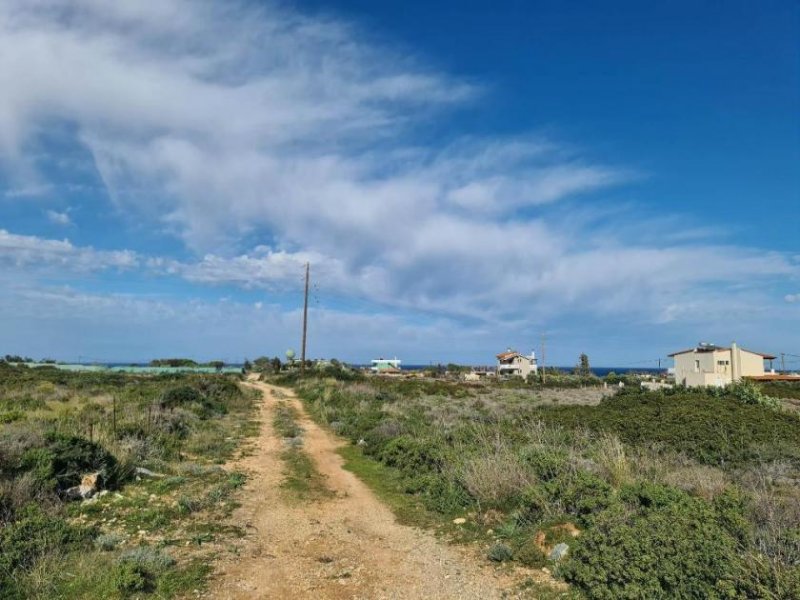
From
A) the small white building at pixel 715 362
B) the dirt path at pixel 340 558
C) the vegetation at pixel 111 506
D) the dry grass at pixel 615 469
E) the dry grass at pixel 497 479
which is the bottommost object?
the dirt path at pixel 340 558

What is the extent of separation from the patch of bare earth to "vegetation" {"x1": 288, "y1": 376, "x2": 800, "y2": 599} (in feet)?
1.94

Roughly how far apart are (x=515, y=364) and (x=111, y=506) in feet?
285

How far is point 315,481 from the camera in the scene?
39.0ft

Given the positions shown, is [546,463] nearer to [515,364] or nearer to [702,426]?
[702,426]

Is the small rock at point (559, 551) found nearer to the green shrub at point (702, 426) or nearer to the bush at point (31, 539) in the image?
the bush at point (31, 539)

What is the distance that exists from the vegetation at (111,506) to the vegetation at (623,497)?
3.69 meters

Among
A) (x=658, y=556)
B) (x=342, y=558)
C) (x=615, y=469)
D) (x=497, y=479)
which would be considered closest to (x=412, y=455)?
(x=497, y=479)

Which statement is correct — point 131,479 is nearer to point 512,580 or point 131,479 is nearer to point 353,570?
point 353,570

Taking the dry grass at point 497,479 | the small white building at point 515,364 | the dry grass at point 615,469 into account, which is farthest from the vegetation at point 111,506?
the small white building at point 515,364

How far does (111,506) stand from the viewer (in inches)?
361

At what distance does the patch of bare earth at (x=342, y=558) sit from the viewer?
607 centimetres

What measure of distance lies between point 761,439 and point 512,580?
43.6 feet

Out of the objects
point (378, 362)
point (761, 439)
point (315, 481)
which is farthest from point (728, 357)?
point (378, 362)

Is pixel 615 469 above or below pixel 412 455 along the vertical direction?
above
